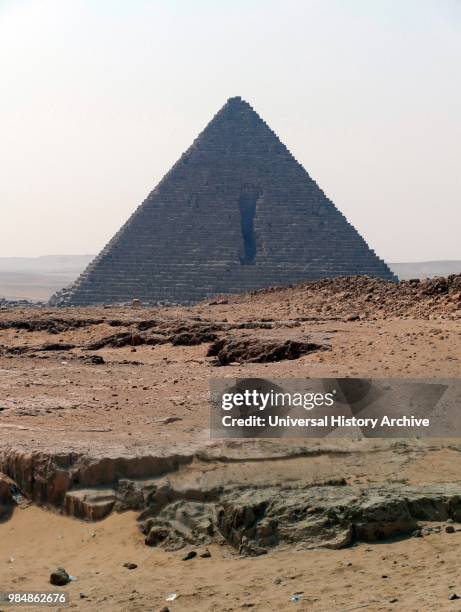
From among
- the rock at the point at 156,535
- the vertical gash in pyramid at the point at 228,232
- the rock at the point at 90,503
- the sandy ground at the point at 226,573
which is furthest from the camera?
the vertical gash in pyramid at the point at 228,232

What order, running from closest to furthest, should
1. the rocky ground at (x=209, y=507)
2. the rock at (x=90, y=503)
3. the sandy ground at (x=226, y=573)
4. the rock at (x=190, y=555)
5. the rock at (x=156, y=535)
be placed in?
the sandy ground at (x=226, y=573)
the rocky ground at (x=209, y=507)
the rock at (x=190, y=555)
the rock at (x=156, y=535)
the rock at (x=90, y=503)

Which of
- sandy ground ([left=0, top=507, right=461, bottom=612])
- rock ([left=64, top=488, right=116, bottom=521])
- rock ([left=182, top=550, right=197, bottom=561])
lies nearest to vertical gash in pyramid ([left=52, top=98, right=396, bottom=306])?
Result: rock ([left=64, top=488, right=116, bottom=521])

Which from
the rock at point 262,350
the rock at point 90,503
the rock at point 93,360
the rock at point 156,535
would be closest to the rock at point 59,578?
the rock at point 156,535

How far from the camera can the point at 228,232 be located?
74688mm

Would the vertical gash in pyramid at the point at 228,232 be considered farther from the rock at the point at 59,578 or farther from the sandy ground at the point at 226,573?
the rock at the point at 59,578

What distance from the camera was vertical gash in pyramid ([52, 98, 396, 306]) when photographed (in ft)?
222

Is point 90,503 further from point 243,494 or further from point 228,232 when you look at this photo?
point 228,232

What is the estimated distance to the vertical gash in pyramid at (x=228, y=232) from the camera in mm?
67625

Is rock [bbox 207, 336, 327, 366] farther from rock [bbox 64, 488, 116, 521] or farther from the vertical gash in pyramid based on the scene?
the vertical gash in pyramid

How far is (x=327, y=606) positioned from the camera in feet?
17.5

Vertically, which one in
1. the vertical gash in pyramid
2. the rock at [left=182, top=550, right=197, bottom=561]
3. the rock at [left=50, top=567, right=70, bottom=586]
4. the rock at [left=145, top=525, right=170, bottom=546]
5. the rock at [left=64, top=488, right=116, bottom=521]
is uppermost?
the vertical gash in pyramid

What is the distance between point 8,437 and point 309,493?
2101mm

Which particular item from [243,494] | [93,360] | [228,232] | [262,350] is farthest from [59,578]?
[228,232]

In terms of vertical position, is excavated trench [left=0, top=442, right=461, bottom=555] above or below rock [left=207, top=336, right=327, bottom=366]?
below
